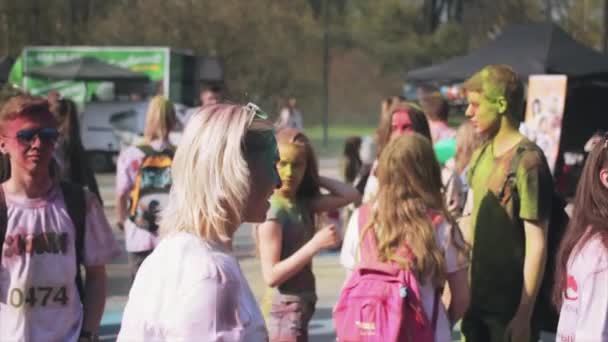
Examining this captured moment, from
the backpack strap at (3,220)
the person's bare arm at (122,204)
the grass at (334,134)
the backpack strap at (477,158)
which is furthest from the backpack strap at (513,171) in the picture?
the grass at (334,134)

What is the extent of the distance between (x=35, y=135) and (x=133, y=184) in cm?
361

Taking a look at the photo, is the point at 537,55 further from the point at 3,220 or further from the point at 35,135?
the point at 3,220

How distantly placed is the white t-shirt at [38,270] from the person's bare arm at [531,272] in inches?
71.6

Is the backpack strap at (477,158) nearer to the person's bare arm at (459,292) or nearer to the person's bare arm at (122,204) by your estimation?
the person's bare arm at (459,292)

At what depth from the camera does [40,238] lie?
4.42 metres

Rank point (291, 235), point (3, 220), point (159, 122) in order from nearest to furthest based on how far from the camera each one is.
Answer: point (3, 220)
point (291, 235)
point (159, 122)

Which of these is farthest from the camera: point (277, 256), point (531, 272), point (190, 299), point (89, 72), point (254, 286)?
point (89, 72)

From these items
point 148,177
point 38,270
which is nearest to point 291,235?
point 38,270

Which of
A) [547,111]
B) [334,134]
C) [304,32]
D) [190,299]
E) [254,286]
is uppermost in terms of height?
[190,299]

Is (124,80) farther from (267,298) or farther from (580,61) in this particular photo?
(267,298)

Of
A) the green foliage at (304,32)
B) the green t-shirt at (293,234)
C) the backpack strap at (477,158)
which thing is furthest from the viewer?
the green foliage at (304,32)

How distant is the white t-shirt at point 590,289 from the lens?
149 inches

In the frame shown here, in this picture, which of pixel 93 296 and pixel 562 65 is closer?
pixel 93 296

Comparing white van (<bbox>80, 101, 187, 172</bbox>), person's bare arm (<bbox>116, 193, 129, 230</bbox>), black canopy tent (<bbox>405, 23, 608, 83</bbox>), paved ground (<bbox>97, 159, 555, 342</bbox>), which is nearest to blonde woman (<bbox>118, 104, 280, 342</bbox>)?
person's bare arm (<bbox>116, 193, 129, 230</bbox>)
